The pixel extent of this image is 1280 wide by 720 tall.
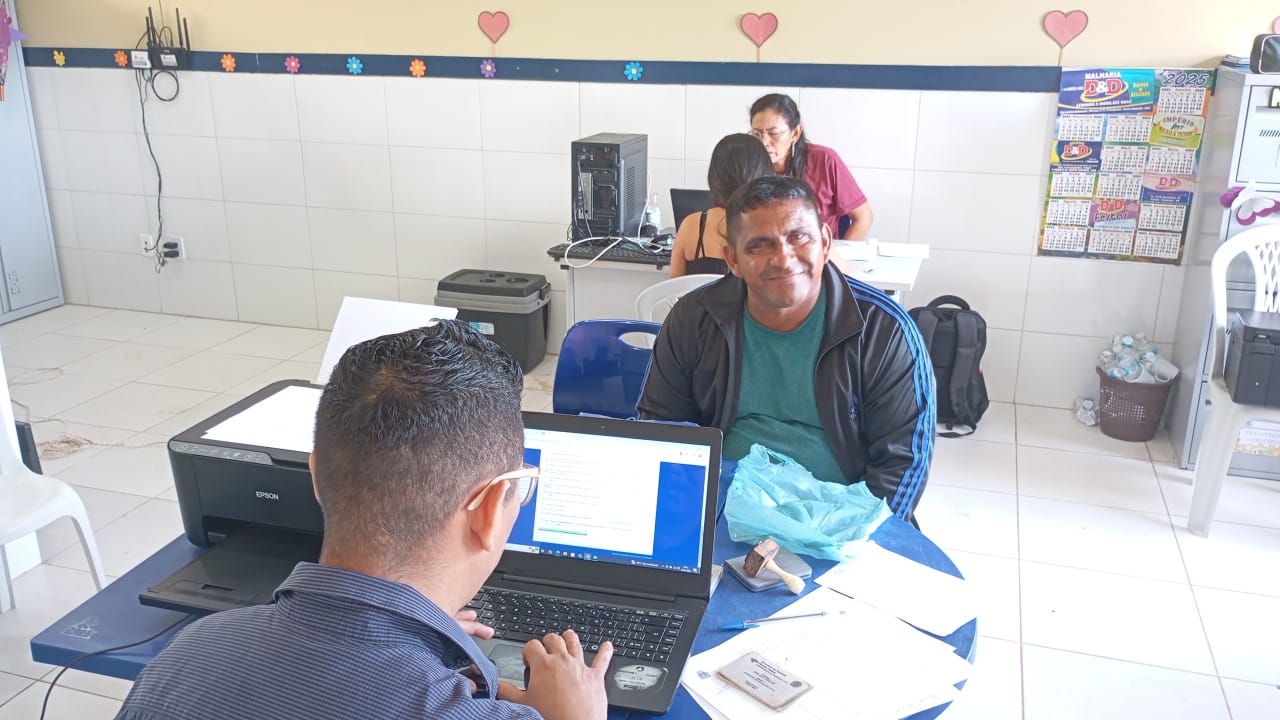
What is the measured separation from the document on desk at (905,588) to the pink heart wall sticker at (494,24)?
3618 mm

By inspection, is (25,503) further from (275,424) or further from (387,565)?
(387,565)

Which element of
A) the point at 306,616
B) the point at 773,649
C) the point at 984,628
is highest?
the point at 306,616

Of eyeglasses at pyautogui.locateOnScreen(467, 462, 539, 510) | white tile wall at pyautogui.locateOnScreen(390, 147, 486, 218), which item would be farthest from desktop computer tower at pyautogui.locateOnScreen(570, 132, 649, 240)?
eyeglasses at pyautogui.locateOnScreen(467, 462, 539, 510)

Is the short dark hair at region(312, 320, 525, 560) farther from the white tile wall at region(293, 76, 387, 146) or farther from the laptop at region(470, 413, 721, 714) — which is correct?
the white tile wall at region(293, 76, 387, 146)

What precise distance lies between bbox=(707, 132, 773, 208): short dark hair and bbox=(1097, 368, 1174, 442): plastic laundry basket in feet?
6.09

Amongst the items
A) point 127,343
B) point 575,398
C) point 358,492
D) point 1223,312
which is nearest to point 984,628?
point 575,398

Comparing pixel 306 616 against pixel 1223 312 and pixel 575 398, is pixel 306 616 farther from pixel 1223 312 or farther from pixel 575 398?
pixel 1223 312

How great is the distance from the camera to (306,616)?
0.96 meters

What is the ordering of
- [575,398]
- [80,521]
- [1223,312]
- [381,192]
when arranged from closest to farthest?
[575,398] → [80,521] → [1223,312] → [381,192]

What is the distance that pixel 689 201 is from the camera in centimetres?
399

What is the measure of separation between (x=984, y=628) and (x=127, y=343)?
4369 millimetres

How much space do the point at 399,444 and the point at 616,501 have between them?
633 mm

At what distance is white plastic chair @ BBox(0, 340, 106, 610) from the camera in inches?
100

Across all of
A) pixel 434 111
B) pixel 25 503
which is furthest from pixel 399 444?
pixel 434 111
